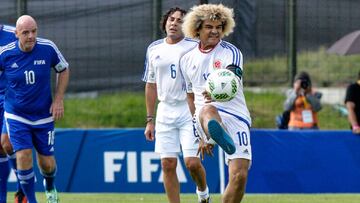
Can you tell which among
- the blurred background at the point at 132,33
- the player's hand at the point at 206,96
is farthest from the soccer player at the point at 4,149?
the blurred background at the point at 132,33

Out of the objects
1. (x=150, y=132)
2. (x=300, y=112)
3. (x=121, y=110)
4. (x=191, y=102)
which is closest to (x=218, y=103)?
(x=191, y=102)

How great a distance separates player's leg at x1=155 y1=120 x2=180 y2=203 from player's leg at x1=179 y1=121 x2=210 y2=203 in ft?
0.41

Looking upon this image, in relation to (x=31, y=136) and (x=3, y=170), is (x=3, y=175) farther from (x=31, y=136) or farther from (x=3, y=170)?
(x=31, y=136)

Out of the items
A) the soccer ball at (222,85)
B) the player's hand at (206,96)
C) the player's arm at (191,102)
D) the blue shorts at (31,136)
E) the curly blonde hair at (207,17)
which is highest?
the curly blonde hair at (207,17)

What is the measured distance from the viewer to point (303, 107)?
723 inches

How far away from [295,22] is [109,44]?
3.01 meters

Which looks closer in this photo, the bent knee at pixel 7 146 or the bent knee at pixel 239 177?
the bent knee at pixel 239 177

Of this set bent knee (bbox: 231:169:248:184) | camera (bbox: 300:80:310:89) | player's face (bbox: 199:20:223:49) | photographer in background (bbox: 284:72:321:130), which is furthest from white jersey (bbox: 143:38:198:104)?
photographer in background (bbox: 284:72:321:130)

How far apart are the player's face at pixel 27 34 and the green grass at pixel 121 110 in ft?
18.7

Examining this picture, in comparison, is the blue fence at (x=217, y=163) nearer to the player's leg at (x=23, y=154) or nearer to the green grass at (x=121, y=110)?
the green grass at (x=121, y=110)

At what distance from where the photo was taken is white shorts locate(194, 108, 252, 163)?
1111 centimetres

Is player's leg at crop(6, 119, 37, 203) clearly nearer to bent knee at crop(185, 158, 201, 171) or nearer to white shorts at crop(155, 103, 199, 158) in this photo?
white shorts at crop(155, 103, 199, 158)

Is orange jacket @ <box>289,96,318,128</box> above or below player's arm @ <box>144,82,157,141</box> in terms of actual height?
below

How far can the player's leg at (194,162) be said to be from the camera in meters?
12.9
